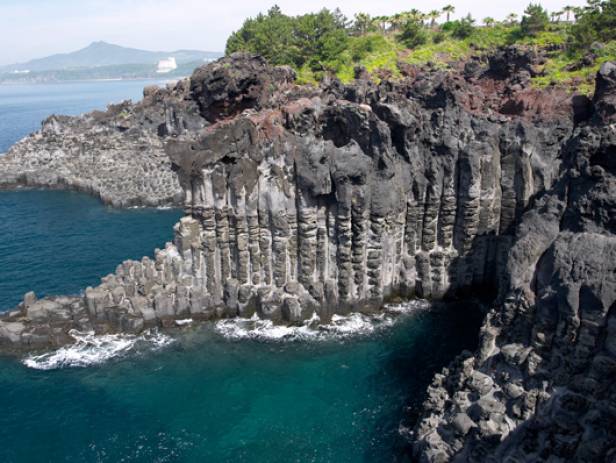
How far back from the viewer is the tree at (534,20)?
274ft

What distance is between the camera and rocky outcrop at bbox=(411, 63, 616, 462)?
52.6 feet

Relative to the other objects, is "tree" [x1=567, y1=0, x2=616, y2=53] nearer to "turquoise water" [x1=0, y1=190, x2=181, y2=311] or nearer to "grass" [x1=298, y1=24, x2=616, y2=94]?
"grass" [x1=298, y1=24, x2=616, y2=94]

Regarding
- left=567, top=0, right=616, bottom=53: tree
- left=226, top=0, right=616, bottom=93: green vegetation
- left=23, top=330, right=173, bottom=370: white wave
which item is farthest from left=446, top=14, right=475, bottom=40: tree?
left=23, top=330, right=173, bottom=370: white wave

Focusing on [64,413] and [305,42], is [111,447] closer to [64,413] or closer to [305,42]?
[64,413]

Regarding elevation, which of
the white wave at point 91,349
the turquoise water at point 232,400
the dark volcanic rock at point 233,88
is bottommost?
the turquoise water at point 232,400

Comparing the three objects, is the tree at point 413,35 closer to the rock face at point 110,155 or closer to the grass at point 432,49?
the grass at point 432,49

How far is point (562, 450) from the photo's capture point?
52.3 feet

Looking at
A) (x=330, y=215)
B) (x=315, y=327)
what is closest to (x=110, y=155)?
(x=330, y=215)

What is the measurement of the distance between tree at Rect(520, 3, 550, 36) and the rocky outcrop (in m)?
73.0

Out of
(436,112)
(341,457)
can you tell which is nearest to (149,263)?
(341,457)

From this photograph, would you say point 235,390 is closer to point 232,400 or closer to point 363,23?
point 232,400

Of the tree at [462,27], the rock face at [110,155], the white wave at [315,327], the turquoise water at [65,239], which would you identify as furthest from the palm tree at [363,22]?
the white wave at [315,327]

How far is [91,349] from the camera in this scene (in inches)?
1169

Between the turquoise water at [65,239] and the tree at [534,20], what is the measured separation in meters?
65.7
